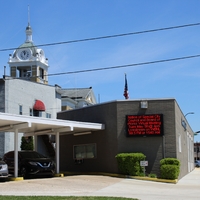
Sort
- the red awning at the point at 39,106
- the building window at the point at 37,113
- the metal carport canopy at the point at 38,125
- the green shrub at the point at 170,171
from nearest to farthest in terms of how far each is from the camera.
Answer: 1. the metal carport canopy at the point at 38,125
2. the green shrub at the point at 170,171
3. the red awning at the point at 39,106
4. the building window at the point at 37,113

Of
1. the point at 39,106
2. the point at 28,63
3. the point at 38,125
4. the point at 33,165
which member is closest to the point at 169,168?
the point at 33,165

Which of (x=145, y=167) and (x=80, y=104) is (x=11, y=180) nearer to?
(x=145, y=167)

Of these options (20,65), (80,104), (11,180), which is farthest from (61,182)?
(20,65)

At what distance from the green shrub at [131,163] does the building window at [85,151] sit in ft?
10.3

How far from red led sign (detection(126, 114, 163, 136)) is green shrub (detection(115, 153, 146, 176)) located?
1.50m

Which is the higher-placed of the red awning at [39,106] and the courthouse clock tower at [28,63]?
the courthouse clock tower at [28,63]

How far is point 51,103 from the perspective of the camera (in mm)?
41906

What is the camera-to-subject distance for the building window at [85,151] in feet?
88.8

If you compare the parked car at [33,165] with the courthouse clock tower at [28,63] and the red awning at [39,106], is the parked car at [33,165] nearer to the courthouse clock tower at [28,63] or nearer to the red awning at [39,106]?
the red awning at [39,106]

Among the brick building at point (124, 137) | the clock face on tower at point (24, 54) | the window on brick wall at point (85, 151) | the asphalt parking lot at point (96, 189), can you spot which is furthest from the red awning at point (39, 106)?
the clock face on tower at point (24, 54)

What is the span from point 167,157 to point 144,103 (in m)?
3.53

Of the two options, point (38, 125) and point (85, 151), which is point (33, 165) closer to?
point (38, 125)

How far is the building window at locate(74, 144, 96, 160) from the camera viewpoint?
1066 inches

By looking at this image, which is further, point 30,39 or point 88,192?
point 30,39
